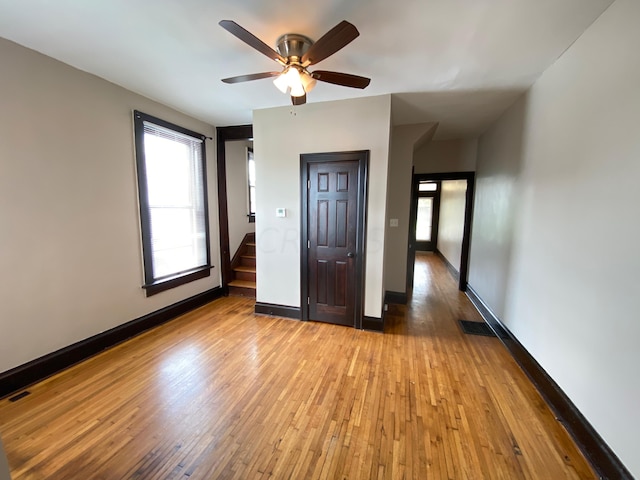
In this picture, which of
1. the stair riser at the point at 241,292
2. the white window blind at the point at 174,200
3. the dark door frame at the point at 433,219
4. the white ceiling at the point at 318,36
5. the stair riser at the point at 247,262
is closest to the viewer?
the white ceiling at the point at 318,36

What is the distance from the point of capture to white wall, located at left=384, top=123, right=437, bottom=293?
3.80 meters

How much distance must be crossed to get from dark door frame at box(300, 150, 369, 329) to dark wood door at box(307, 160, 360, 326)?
4 centimetres

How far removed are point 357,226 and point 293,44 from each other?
1.86 meters

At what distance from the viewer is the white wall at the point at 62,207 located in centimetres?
204

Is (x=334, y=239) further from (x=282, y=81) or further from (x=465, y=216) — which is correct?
(x=465, y=216)

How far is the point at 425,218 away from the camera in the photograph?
29.7ft

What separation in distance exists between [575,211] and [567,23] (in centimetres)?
127

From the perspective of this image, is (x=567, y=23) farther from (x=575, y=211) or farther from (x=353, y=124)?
(x=353, y=124)

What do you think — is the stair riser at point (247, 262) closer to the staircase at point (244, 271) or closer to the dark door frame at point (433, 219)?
the staircase at point (244, 271)

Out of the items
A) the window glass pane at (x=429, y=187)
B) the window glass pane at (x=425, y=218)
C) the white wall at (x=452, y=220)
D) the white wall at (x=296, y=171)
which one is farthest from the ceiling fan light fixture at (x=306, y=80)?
the window glass pane at (x=425, y=218)

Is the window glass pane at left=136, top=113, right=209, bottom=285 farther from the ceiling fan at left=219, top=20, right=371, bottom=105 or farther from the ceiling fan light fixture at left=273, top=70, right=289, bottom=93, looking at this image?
the ceiling fan light fixture at left=273, top=70, right=289, bottom=93

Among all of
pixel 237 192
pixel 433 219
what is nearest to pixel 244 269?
pixel 237 192

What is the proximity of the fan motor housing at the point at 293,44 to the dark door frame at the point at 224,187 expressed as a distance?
2098 mm

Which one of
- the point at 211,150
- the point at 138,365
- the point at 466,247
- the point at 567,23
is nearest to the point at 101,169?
the point at 211,150
